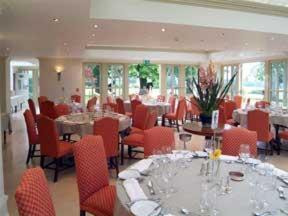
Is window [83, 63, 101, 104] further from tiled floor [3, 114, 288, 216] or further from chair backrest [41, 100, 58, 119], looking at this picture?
tiled floor [3, 114, 288, 216]

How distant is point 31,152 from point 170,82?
9939 mm

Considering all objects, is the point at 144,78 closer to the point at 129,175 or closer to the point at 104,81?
the point at 104,81

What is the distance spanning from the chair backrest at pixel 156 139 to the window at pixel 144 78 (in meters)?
11.4

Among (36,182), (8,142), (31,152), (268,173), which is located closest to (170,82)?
(8,142)

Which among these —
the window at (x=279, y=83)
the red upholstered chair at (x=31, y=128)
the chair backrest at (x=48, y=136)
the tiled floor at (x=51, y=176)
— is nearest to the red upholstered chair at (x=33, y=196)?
the tiled floor at (x=51, y=176)

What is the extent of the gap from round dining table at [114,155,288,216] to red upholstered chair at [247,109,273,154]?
12.2 ft

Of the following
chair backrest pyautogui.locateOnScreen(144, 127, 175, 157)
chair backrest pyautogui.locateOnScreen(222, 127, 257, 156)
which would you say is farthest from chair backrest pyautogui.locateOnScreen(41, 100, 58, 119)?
chair backrest pyautogui.locateOnScreen(222, 127, 257, 156)

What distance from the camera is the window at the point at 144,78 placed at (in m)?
14.9

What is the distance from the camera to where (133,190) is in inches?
83.7

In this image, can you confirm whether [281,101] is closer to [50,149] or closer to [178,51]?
[178,51]

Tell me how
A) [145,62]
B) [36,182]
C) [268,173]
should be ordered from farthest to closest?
[145,62] < [268,173] < [36,182]

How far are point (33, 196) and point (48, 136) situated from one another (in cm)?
Result: 335

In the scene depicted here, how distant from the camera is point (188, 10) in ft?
19.1

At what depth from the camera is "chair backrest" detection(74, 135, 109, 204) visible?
268cm
